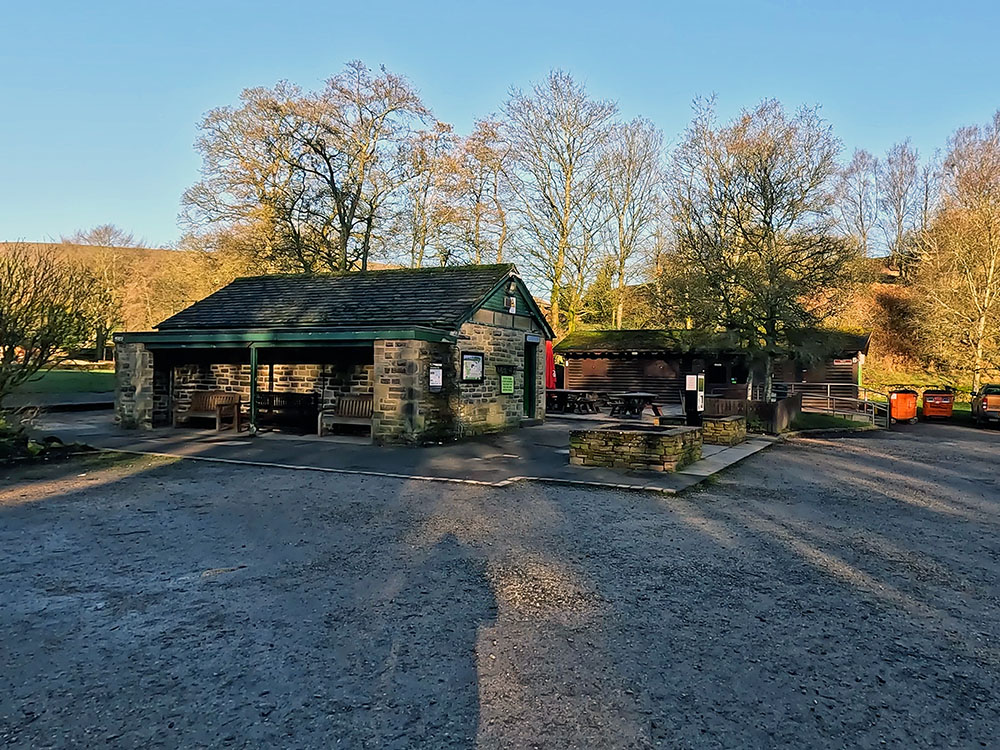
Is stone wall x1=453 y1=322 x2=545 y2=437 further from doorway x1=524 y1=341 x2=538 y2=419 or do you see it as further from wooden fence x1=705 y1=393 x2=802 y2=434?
wooden fence x1=705 y1=393 x2=802 y2=434

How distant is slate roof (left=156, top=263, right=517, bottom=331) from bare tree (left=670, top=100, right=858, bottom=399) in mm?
8270

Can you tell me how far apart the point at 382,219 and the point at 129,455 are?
19.3 meters

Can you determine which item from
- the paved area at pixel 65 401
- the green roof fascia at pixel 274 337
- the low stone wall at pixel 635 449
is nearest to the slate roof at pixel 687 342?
the green roof fascia at pixel 274 337

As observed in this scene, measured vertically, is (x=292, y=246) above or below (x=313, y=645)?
above

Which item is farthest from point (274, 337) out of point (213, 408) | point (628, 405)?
point (628, 405)

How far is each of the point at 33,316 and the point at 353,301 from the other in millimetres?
6640

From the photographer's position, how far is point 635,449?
10.6 meters

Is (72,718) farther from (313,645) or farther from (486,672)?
(486,672)

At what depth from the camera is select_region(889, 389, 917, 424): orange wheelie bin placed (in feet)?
76.6

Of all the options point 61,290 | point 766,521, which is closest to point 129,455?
point 61,290

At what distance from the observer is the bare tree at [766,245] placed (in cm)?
2092

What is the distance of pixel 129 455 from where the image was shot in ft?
39.1

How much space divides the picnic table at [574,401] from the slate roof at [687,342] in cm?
422

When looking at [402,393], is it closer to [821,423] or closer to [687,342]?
[821,423]
